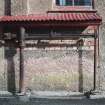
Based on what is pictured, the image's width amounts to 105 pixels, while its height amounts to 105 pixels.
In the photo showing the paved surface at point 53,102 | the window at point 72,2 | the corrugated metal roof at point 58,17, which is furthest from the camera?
the window at point 72,2

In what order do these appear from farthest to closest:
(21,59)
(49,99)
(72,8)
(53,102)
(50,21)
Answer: (72,8)
(21,59)
(50,21)
(49,99)
(53,102)

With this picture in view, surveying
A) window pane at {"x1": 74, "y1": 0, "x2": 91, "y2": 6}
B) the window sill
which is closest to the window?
window pane at {"x1": 74, "y1": 0, "x2": 91, "y2": 6}

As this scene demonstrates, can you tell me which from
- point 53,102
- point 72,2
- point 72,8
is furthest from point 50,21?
point 53,102

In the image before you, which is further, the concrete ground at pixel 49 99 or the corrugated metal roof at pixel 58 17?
the corrugated metal roof at pixel 58 17

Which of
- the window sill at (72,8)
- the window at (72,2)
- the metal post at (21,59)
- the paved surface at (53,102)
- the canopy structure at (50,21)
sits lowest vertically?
the paved surface at (53,102)

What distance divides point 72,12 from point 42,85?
2.81m

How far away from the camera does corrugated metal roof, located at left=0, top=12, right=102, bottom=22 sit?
1603 centimetres

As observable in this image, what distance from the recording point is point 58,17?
53.8 ft

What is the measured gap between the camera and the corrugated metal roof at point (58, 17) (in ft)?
52.6

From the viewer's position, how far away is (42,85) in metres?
16.9

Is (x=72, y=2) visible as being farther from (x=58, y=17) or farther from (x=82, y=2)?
(x=58, y=17)

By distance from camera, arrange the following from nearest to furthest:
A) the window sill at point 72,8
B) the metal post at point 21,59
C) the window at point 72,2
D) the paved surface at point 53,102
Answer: the paved surface at point 53,102, the metal post at point 21,59, the window sill at point 72,8, the window at point 72,2

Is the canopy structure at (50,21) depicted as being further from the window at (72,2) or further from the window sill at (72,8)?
the window at (72,2)

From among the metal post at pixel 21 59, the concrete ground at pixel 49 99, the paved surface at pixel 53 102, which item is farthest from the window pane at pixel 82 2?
the paved surface at pixel 53 102
